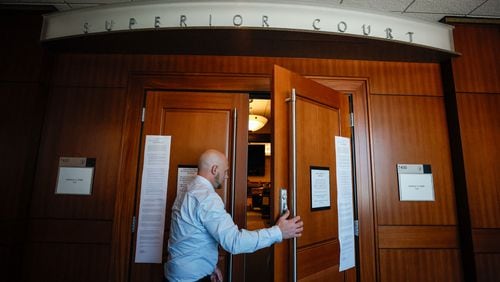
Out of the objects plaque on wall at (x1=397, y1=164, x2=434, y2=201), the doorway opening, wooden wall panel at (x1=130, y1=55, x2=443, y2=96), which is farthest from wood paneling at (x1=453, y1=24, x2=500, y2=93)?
the doorway opening

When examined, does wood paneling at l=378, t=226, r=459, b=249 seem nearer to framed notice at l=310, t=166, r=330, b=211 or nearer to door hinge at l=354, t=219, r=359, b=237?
door hinge at l=354, t=219, r=359, b=237

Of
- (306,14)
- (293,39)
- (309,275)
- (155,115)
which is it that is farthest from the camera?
(155,115)

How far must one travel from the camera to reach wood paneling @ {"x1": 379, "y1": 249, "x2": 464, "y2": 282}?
7.21 feet

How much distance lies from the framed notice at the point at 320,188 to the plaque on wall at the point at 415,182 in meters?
0.88

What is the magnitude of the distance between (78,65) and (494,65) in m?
3.94

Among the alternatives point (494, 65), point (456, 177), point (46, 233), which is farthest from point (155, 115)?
point (494, 65)

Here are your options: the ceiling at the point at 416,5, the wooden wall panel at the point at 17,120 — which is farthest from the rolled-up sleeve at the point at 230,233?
the ceiling at the point at 416,5

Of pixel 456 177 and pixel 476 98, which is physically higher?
pixel 476 98

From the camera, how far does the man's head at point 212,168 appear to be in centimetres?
173

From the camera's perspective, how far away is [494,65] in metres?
2.38

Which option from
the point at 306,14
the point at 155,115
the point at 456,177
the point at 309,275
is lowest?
the point at 309,275

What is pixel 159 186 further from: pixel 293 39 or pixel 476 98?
pixel 476 98

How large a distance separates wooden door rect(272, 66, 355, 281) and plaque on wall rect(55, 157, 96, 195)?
5.59ft

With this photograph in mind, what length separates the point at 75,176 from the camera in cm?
222
